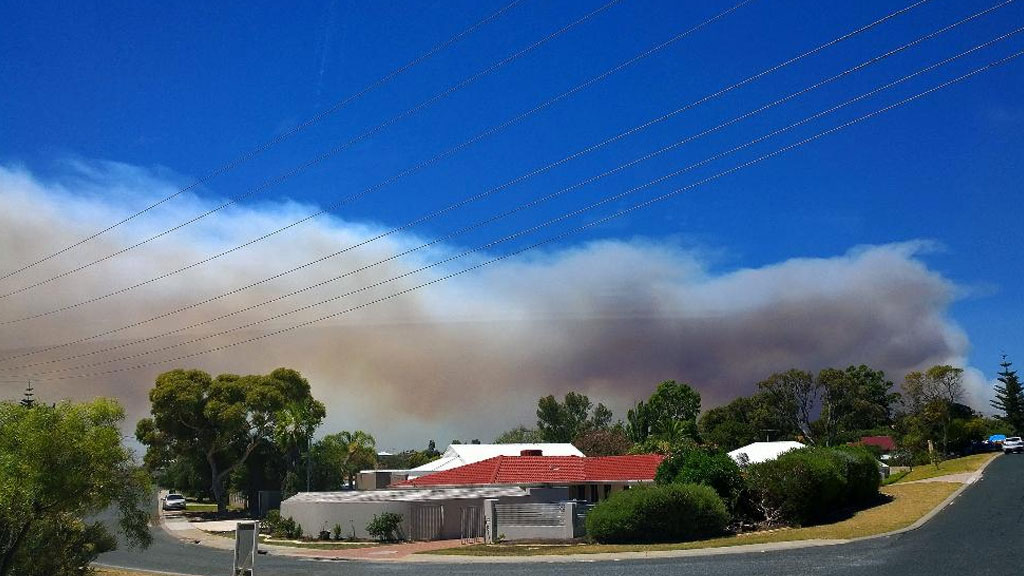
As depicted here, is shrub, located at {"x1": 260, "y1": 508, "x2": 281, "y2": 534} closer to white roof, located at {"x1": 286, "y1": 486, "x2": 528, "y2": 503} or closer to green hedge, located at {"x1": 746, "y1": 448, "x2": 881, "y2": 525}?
white roof, located at {"x1": 286, "y1": 486, "x2": 528, "y2": 503}

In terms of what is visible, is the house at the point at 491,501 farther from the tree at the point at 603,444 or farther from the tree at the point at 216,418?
the tree at the point at 603,444

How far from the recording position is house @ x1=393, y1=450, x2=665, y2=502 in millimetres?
57531

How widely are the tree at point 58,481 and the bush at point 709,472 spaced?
25274 mm

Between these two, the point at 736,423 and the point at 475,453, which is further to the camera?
the point at 736,423

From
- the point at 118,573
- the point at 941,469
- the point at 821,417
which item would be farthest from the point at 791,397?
the point at 118,573

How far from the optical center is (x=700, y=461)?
42.8 m

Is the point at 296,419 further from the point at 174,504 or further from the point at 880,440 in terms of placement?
the point at 880,440

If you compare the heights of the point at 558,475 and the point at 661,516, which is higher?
the point at 558,475

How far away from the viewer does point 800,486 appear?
39.9 metres

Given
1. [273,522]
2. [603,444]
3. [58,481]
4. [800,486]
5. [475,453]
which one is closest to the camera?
[58,481]

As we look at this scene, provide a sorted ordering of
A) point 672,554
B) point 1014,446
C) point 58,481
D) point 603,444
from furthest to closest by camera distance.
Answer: point 603,444 → point 1014,446 → point 672,554 → point 58,481

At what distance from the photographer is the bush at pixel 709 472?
41562mm

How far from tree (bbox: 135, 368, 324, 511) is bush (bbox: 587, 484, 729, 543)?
4891 centimetres

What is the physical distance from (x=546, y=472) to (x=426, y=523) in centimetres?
1345
